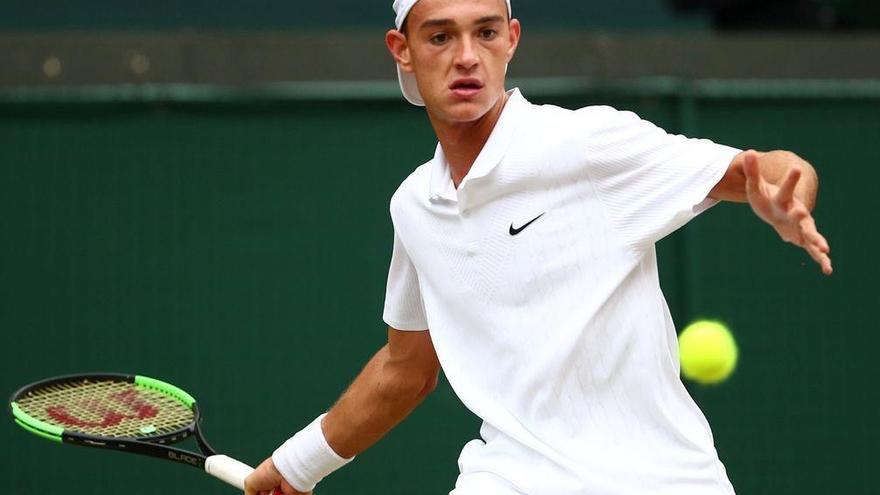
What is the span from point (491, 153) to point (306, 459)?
998 millimetres

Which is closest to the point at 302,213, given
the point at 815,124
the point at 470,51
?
the point at 815,124

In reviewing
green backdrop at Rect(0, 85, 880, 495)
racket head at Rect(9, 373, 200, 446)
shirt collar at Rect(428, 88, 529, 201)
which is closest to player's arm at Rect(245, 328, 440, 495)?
racket head at Rect(9, 373, 200, 446)

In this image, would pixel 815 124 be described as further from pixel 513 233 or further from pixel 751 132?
pixel 513 233

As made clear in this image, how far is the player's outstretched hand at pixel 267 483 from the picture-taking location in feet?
12.0

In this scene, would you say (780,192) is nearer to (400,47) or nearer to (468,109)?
(468,109)

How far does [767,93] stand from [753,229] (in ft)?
1.78

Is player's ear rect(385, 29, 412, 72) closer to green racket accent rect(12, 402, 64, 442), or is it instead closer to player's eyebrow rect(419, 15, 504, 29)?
player's eyebrow rect(419, 15, 504, 29)

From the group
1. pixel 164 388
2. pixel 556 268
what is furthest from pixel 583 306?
pixel 164 388

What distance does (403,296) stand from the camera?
3.46 metres

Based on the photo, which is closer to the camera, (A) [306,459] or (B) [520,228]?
(B) [520,228]

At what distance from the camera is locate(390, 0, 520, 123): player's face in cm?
306

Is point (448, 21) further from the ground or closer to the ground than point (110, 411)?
further from the ground

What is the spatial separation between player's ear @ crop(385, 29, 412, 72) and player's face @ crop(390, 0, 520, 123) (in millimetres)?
137

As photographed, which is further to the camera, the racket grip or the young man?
the racket grip
